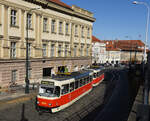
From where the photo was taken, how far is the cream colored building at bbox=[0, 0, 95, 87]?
76.7 feet

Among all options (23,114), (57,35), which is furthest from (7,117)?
(57,35)

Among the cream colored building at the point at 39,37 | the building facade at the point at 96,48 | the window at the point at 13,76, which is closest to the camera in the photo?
the cream colored building at the point at 39,37

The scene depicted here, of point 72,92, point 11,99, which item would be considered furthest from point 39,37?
point 72,92

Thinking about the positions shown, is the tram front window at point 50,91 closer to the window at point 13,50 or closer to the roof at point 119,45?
the window at point 13,50

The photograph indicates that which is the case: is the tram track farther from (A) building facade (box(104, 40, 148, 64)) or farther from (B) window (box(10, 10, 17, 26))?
(A) building facade (box(104, 40, 148, 64))

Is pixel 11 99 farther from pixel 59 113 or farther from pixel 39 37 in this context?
pixel 39 37

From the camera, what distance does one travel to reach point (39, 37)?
28844mm

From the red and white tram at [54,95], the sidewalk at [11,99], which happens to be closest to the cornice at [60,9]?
the sidewalk at [11,99]

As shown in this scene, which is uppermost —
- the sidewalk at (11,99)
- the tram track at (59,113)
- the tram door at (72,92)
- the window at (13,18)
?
the window at (13,18)

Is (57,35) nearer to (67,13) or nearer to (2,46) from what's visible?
(67,13)

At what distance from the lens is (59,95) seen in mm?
14102

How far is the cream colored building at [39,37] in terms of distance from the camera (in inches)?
921

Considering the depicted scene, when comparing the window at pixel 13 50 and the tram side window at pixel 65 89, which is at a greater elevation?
the window at pixel 13 50

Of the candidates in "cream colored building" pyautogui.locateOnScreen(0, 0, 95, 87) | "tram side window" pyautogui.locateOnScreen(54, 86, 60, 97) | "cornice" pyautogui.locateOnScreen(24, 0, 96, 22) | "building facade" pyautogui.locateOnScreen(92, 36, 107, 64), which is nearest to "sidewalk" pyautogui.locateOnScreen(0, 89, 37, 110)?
"cream colored building" pyautogui.locateOnScreen(0, 0, 95, 87)
